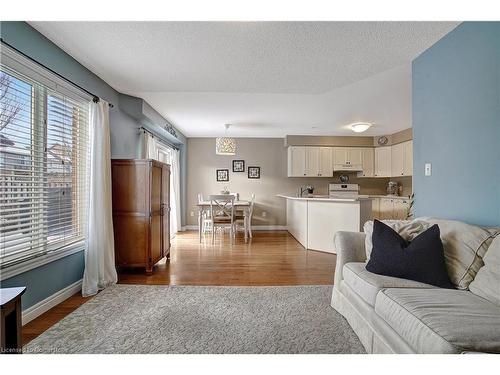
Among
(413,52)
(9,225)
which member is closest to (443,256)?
(413,52)

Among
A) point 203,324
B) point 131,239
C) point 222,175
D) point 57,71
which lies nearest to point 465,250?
point 203,324

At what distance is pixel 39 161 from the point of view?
192 cm

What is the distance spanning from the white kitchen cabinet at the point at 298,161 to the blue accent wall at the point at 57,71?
13.0ft

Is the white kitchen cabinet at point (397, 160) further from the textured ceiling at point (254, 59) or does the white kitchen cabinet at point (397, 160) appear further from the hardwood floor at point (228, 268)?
the hardwood floor at point (228, 268)

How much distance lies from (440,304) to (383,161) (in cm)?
525

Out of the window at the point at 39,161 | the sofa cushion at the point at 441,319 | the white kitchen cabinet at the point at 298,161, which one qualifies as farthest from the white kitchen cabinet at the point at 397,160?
the window at the point at 39,161

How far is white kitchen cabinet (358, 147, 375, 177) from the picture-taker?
19.0 ft

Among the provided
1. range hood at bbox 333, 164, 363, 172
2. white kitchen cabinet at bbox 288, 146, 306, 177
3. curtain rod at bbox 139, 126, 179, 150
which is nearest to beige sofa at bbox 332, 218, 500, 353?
curtain rod at bbox 139, 126, 179, 150

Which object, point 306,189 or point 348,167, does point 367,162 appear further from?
point 306,189

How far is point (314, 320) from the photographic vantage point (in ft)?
6.01

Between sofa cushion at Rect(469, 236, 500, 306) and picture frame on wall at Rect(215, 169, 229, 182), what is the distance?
519 centimetres

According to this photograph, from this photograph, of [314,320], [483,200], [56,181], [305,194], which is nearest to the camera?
[483,200]
